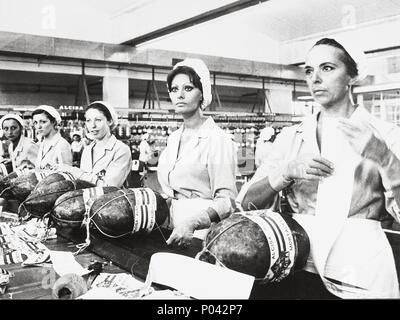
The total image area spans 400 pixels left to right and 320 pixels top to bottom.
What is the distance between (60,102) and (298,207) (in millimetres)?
10690

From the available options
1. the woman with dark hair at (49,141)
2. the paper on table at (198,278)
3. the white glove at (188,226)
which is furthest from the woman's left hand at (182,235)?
the woman with dark hair at (49,141)

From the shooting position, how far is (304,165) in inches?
51.8

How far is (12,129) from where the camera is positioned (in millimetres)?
4680

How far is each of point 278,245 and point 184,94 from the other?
1089 mm

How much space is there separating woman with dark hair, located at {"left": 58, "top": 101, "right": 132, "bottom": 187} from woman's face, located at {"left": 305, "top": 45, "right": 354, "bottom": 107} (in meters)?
1.95

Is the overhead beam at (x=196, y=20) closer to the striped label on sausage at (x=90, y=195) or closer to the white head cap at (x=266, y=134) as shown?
the white head cap at (x=266, y=134)

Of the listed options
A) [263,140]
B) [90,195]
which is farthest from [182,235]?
[263,140]

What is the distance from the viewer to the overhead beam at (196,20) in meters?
5.73

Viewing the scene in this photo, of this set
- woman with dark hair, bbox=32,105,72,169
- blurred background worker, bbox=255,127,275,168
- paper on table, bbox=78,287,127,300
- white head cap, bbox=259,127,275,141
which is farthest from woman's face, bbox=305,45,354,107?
white head cap, bbox=259,127,275,141

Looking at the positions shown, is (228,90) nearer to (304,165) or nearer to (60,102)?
(60,102)

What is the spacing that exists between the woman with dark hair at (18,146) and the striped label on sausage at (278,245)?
3.81 metres

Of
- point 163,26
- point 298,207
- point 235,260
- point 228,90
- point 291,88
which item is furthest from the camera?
point 228,90

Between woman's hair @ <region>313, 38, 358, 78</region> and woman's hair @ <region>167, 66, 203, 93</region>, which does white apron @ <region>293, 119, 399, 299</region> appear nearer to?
woman's hair @ <region>313, 38, 358, 78</region>
